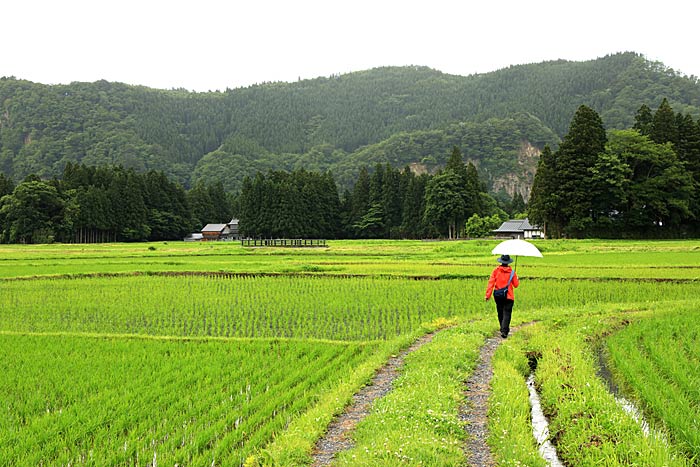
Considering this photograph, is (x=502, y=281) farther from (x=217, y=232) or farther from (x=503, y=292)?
(x=217, y=232)

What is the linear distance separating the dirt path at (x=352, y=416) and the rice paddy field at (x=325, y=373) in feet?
0.44

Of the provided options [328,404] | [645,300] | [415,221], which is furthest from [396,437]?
[415,221]

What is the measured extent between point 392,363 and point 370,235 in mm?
65567

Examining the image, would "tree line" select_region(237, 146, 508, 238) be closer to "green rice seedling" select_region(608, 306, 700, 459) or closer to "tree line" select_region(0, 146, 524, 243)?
"tree line" select_region(0, 146, 524, 243)

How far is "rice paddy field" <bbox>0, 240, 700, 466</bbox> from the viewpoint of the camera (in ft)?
15.8

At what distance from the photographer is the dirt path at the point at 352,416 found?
15.8ft

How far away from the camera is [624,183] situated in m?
42.7

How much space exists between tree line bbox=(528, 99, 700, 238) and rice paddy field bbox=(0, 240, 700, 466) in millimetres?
27114

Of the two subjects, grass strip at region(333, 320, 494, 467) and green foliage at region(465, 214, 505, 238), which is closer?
grass strip at region(333, 320, 494, 467)

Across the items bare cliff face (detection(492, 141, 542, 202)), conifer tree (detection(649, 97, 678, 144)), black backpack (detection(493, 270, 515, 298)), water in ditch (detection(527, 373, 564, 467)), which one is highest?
bare cliff face (detection(492, 141, 542, 202))

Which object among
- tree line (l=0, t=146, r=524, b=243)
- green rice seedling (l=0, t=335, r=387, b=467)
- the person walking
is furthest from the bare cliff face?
Result: green rice seedling (l=0, t=335, r=387, b=467)

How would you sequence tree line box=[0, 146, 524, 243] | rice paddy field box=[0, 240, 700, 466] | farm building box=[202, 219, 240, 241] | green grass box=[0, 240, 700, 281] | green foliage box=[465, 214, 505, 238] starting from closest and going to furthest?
rice paddy field box=[0, 240, 700, 466], green grass box=[0, 240, 700, 281], green foliage box=[465, 214, 505, 238], tree line box=[0, 146, 524, 243], farm building box=[202, 219, 240, 241]

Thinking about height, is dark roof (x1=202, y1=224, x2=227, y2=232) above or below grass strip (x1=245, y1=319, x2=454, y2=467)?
above

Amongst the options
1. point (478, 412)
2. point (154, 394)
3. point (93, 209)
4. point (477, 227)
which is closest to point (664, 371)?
point (478, 412)
